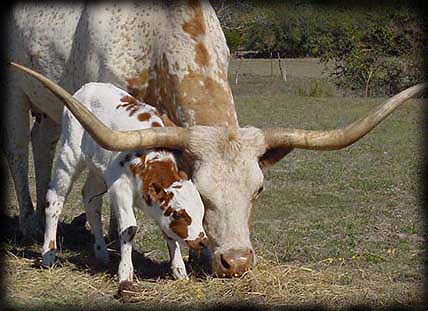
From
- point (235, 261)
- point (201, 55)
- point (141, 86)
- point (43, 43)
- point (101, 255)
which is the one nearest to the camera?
point (235, 261)

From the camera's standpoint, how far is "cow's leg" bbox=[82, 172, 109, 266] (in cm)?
712

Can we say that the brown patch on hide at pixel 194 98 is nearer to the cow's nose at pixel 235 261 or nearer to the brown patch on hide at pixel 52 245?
the cow's nose at pixel 235 261

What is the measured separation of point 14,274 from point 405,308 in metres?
3.00

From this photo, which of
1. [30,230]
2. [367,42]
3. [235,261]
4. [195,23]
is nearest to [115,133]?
[235,261]

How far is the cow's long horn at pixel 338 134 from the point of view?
20.6 ft

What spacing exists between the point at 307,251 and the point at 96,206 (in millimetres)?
1971

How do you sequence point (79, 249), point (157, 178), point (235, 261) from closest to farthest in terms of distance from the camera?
point (235, 261), point (157, 178), point (79, 249)

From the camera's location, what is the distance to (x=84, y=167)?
663cm

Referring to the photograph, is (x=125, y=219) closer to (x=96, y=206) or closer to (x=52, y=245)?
(x=52, y=245)

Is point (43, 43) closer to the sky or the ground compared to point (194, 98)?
closer to the sky

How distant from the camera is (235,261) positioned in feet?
18.9

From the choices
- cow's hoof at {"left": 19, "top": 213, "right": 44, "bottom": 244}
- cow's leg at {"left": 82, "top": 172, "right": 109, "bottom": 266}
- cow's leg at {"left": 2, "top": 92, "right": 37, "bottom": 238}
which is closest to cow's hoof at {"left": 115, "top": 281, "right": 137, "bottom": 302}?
cow's leg at {"left": 82, "top": 172, "right": 109, "bottom": 266}

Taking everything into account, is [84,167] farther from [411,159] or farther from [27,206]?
[411,159]

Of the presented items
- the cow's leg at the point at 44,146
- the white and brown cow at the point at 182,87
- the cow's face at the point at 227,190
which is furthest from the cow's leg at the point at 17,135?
the cow's face at the point at 227,190
